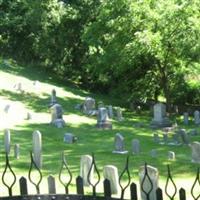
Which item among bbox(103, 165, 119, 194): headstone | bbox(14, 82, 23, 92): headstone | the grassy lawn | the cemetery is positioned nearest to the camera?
bbox(103, 165, 119, 194): headstone

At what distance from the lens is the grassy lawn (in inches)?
554

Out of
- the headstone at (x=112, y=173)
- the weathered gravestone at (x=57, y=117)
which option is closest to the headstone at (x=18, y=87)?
the weathered gravestone at (x=57, y=117)

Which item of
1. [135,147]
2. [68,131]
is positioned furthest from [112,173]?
[68,131]

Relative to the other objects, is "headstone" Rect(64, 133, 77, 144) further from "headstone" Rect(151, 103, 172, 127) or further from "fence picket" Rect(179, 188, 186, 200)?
"fence picket" Rect(179, 188, 186, 200)

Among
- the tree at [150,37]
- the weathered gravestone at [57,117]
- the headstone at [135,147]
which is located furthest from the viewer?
the tree at [150,37]

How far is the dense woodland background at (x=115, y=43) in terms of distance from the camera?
2628 cm

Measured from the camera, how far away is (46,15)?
3800cm

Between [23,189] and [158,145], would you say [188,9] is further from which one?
[23,189]

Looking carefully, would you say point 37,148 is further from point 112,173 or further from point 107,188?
point 107,188

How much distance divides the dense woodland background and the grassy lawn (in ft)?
6.87

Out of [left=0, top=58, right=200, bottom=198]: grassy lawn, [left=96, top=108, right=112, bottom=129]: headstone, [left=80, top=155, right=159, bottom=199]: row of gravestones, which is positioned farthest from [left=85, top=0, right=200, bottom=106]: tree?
[left=80, top=155, right=159, bottom=199]: row of gravestones

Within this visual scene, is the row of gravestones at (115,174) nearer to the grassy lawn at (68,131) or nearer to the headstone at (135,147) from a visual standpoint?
the grassy lawn at (68,131)

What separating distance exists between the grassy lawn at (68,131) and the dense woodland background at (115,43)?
2094 mm

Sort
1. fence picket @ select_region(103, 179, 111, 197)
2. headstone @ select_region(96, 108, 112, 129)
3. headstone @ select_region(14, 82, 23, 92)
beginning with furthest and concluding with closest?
headstone @ select_region(14, 82, 23, 92) → headstone @ select_region(96, 108, 112, 129) → fence picket @ select_region(103, 179, 111, 197)
